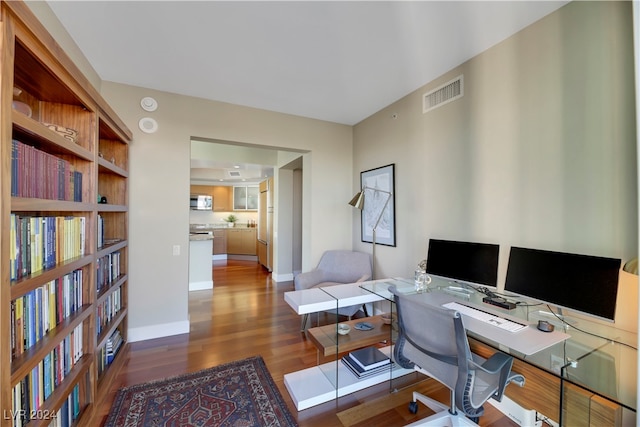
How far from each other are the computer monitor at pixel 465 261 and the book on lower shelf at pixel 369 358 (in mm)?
833

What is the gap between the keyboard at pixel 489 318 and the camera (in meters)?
1.43

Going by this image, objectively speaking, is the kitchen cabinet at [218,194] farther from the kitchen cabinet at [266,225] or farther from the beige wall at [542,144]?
the beige wall at [542,144]

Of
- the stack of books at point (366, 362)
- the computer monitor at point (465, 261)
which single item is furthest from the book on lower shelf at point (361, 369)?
the computer monitor at point (465, 261)

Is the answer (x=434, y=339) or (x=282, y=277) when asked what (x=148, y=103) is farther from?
(x=282, y=277)

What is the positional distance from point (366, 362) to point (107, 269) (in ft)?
7.40

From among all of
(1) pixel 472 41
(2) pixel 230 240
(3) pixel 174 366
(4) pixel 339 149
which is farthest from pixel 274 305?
(2) pixel 230 240

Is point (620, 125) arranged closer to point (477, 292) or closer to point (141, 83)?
point (477, 292)

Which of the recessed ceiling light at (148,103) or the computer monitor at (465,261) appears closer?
the computer monitor at (465,261)

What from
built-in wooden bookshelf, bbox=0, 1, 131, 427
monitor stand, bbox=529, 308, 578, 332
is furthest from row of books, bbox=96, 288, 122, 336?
monitor stand, bbox=529, 308, 578, 332

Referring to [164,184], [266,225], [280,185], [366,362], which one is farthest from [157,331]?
[266,225]

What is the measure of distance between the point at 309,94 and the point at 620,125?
241 centimetres

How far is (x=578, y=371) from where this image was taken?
1.15m

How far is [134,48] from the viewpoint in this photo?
6.77 ft

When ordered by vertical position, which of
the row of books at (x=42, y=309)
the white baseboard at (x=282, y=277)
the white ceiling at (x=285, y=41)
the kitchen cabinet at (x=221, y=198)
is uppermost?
the white ceiling at (x=285, y=41)
